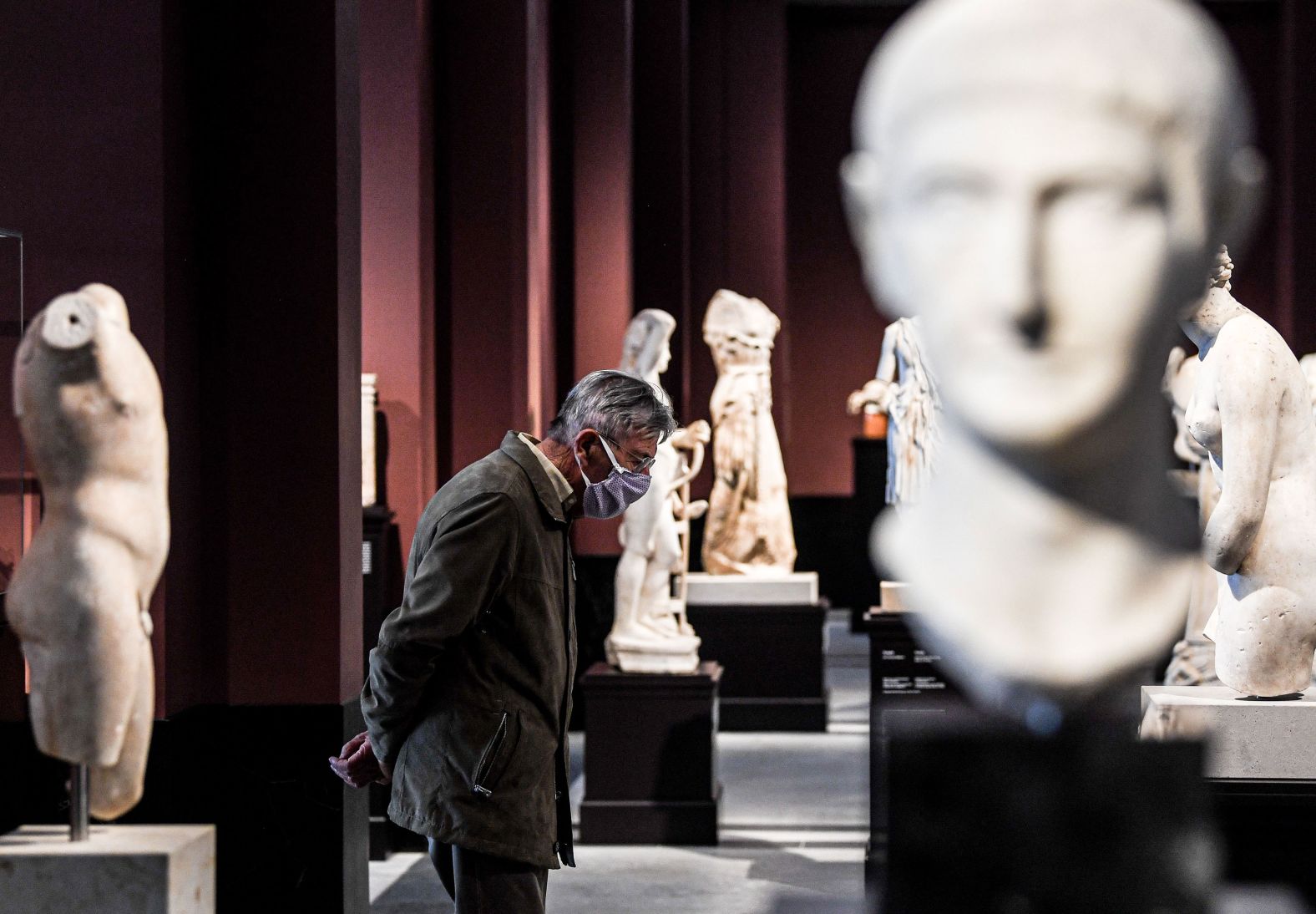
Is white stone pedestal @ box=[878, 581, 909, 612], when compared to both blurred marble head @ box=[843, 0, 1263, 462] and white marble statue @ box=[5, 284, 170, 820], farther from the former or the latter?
blurred marble head @ box=[843, 0, 1263, 462]

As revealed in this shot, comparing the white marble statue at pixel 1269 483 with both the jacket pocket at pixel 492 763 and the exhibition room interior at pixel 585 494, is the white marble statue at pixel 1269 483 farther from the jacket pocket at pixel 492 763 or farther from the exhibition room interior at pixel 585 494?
the jacket pocket at pixel 492 763

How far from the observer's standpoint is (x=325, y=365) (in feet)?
15.8

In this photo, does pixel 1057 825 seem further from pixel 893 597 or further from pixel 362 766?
pixel 893 597

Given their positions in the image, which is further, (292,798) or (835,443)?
(835,443)

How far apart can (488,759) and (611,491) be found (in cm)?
67

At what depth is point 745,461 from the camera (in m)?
11.4

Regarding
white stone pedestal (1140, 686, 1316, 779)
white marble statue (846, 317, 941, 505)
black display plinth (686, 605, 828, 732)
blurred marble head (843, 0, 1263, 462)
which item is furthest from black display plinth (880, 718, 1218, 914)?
black display plinth (686, 605, 828, 732)

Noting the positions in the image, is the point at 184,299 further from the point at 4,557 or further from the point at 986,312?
the point at 986,312

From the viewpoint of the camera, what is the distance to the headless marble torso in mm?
3588

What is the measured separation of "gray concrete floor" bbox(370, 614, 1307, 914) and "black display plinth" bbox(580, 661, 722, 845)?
0.42 ft

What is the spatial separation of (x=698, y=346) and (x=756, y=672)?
20.1ft

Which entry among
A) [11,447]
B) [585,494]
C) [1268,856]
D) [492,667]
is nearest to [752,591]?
[11,447]

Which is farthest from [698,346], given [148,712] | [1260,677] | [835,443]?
[148,712]

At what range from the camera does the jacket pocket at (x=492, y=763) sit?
3.37 metres
